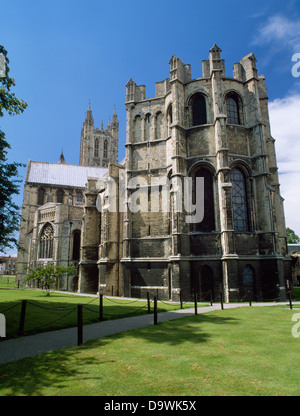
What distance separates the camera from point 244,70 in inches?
830

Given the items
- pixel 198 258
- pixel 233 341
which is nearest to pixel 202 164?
pixel 198 258

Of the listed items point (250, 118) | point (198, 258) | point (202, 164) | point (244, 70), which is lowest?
point (198, 258)

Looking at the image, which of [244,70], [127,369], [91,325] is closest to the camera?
[127,369]

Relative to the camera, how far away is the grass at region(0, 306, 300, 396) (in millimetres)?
3938

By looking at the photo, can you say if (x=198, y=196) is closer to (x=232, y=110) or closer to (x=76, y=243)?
(x=232, y=110)

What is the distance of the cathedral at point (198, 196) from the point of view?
1759cm

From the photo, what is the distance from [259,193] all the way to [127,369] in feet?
54.6

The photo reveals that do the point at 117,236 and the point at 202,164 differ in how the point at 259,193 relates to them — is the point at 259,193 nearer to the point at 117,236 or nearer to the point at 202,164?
the point at 202,164

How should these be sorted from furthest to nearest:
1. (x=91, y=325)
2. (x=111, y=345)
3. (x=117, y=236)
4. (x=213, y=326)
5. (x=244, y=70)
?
(x=117, y=236) < (x=244, y=70) < (x=91, y=325) < (x=213, y=326) < (x=111, y=345)

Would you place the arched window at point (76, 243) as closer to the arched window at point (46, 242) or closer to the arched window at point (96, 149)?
the arched window at point (46, 242)

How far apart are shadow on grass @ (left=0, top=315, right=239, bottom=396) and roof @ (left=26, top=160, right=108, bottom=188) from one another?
142 ft

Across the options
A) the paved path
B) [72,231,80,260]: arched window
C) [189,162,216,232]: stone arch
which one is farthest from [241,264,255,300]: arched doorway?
[72,231,80,260]: arched window

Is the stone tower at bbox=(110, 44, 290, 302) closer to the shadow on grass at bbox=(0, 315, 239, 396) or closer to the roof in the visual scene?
the shadow on grass at bbox=(0, 315, 239, 396)

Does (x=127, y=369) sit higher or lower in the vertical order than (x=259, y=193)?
lower
